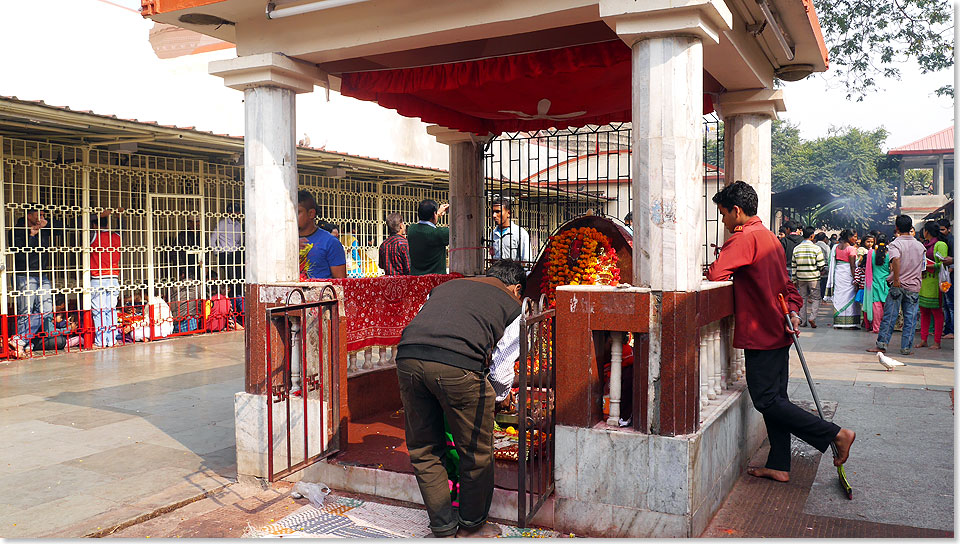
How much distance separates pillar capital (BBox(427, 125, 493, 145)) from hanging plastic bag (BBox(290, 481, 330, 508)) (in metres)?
4.29

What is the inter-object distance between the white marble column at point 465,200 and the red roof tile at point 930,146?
28.6 metres

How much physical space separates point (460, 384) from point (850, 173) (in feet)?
157

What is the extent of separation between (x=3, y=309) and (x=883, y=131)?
204 ft

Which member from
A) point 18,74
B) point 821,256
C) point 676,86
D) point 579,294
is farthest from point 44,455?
point 821,256

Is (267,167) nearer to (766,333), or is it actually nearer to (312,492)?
(312,492)

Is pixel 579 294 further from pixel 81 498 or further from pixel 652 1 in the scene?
pixel 81 498

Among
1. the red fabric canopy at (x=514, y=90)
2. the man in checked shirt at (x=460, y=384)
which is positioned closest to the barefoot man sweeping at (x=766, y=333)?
the red fabric canopy at (x=514, y=90)

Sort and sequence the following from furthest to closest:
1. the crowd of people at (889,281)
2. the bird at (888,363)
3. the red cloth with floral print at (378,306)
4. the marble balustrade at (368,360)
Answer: the crowd of people at (889,281) → the bird at (888,363) → the marble balustrade at (368,360) → the red cloth with floral print at (378,306)

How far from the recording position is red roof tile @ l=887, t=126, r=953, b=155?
2972cm

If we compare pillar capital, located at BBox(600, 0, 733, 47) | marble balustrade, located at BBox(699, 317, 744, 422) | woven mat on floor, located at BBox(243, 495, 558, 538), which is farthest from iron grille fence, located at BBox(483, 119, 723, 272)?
woven mat on floor, located at BBox(243, 495, 558, 538)

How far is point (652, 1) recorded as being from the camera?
3.93 m

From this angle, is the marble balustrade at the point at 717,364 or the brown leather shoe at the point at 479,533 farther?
the marble balustrade at the point at 717,364

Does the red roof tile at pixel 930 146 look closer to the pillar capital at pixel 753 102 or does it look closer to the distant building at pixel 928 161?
the distant building at pixel 928 161

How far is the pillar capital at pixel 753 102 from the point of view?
625 centimetres
